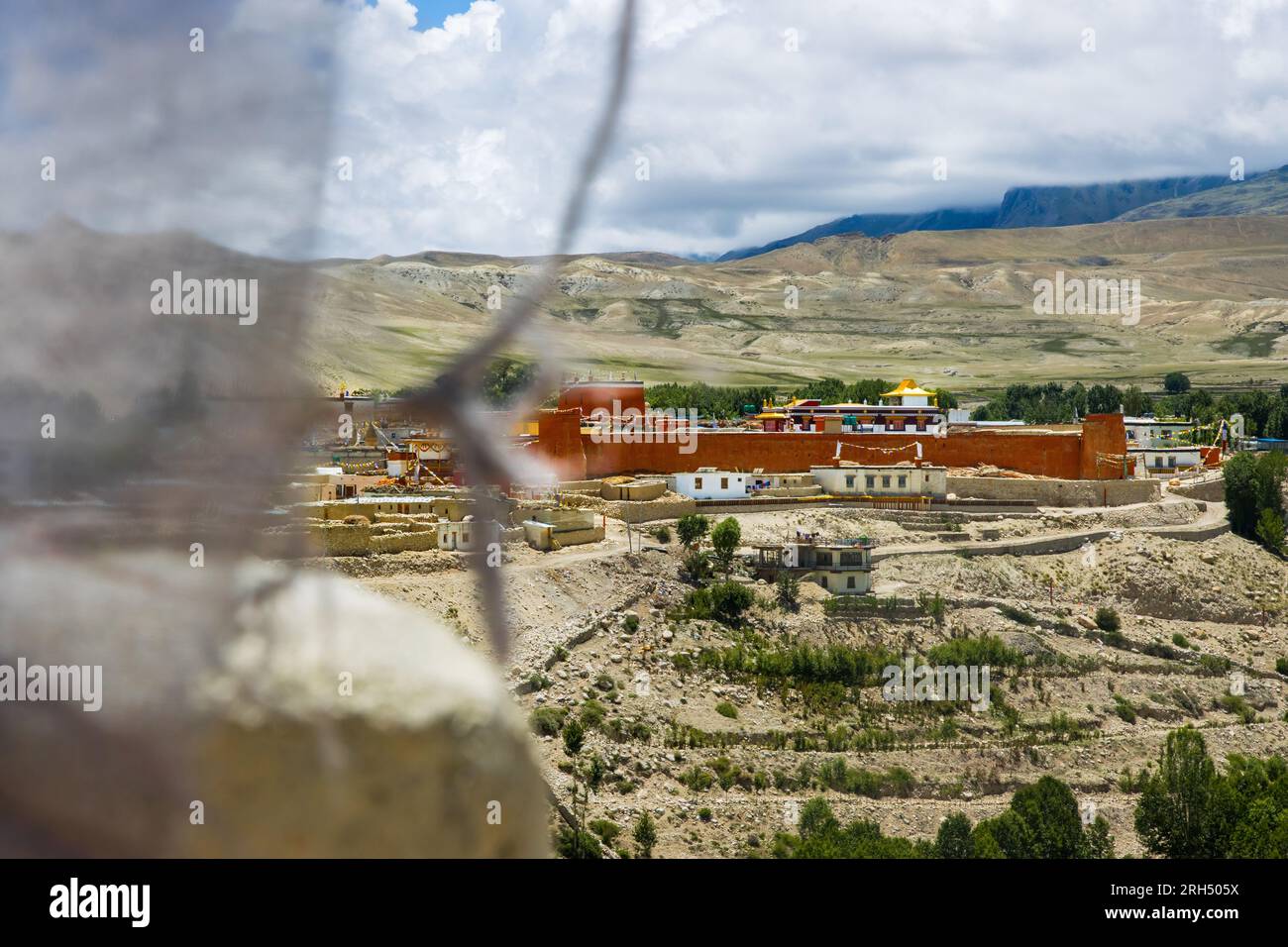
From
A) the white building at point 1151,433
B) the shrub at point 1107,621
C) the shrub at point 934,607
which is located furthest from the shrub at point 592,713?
the white building at point 1151,433

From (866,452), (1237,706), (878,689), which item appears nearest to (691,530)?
(878,689)

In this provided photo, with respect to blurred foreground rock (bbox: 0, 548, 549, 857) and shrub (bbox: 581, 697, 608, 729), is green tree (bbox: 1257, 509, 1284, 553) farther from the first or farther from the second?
blurred foreground rock (bbox: 0, 548, 549, 857)

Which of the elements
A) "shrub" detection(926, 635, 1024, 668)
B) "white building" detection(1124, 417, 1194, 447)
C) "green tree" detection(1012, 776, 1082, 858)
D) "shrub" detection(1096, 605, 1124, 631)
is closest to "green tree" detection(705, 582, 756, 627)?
"shrub" detection(926, 635, 1024, 668)

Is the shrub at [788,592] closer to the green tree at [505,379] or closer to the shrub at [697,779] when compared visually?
the shrub at [697,779]

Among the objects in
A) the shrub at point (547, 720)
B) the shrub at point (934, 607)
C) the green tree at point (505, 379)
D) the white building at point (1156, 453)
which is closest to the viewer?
the green tree at point (505, 379)

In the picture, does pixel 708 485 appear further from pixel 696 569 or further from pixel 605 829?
pixel 605 829
